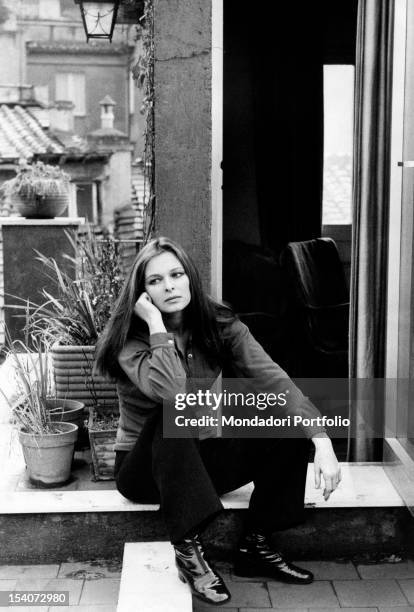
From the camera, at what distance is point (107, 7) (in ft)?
16.8

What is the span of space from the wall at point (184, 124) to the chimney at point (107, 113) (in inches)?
912

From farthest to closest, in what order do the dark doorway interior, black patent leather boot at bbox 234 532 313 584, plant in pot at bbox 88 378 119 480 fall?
the dark doorway interior, plant in pot at bbox 88 378 119 480, black patent leather boot at bbox 234 532 313 584

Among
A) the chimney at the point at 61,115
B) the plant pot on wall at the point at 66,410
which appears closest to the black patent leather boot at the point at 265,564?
the plant pot on wall at the point at 66,410

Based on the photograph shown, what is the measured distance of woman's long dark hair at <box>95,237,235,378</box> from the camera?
2.90 meters

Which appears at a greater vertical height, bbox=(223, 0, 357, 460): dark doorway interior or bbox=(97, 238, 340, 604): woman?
bbox=(223, 0, 357, 460): dark doorway interior

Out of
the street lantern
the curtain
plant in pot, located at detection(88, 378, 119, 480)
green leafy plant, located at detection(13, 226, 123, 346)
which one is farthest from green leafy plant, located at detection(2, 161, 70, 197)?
the curtain

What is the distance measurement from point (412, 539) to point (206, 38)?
2033mm

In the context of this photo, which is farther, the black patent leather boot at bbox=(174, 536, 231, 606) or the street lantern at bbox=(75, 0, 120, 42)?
the street lantern at bbox=(75, 0, 120, 42)

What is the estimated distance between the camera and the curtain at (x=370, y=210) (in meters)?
3.28

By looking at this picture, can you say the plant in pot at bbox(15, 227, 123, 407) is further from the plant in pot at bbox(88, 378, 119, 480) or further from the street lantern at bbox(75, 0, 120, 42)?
the street lantern at bbox(75, 0, 120, 42)

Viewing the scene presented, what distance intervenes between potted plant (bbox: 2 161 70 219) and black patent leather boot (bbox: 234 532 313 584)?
480 centimetres

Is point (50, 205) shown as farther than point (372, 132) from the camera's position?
Yes

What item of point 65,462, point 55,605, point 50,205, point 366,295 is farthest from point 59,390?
point 50,205

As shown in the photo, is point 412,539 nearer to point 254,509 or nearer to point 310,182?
point 254,509
